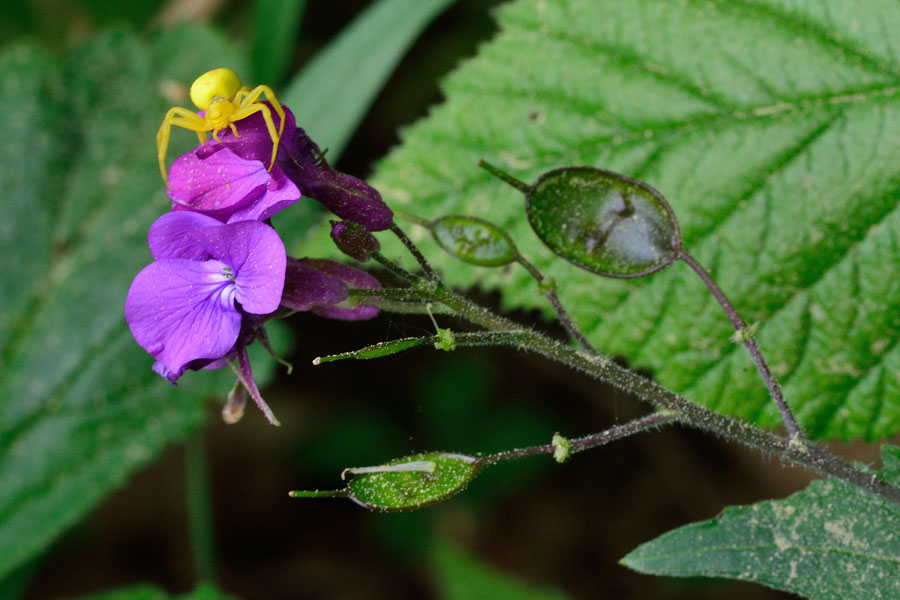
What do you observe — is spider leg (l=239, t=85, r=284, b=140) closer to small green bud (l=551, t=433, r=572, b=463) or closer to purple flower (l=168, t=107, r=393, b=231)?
purple flower (l=168, t=107, r=393, b=231)

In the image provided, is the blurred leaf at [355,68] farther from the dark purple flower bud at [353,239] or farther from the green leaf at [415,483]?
the green leaf at [415,483]

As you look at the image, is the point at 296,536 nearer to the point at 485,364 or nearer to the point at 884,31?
the point at 485,364

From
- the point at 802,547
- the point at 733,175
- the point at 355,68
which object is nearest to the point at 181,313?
the point at 802,547

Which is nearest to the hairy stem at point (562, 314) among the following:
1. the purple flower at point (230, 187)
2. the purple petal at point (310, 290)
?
the purple petal at point (310, 290)

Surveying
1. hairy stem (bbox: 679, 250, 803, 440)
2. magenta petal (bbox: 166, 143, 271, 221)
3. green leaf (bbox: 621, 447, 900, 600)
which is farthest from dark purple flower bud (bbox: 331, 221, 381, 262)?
green leaf (bbox: 621, 447, 900, 600)

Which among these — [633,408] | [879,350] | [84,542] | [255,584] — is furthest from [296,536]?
[879,350]

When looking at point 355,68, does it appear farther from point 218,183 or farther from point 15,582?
point 15,582
